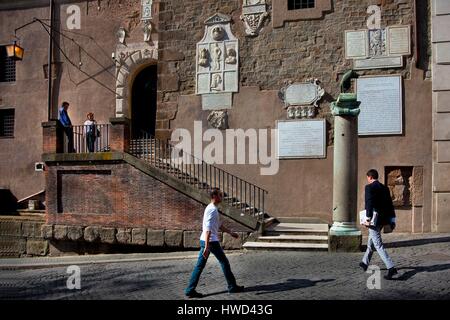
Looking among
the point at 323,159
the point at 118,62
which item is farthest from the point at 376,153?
the point at 118,62

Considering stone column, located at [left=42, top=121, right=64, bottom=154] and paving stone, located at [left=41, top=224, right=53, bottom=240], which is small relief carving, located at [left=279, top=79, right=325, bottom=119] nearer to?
stone column, located at [left=42, top=121, right=64, bottom=154]

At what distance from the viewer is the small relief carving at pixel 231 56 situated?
1502cm

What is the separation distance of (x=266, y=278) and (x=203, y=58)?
327 inches

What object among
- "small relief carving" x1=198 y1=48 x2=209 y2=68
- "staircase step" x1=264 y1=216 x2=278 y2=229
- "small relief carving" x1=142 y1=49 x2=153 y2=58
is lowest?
"staircase step" x1=264 y1=216 x2=278 y2=229

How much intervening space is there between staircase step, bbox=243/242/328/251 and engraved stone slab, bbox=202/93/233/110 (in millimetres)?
4802

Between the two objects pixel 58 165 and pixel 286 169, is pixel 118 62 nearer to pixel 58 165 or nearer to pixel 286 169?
pixel 58 165

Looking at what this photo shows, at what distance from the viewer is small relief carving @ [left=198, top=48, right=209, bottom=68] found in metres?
15.3

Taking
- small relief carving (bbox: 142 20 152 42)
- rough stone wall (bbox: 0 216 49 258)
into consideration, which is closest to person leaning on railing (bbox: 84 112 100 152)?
rough stone wall (bbox: 0 216 49 258)

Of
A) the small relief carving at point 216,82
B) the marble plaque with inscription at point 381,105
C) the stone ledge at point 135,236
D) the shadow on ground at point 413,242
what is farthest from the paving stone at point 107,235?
the marble plaque with inscription at point 381,105

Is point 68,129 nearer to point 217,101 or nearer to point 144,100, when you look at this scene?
point 144,100

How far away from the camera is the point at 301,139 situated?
46.9 feet

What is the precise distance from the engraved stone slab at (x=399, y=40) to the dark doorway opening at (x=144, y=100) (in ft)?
26.1

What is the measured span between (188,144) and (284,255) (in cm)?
563

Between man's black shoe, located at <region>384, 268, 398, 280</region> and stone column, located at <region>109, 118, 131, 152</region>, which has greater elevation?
stone column, located at <region>109, 118, 131, 152</region>
